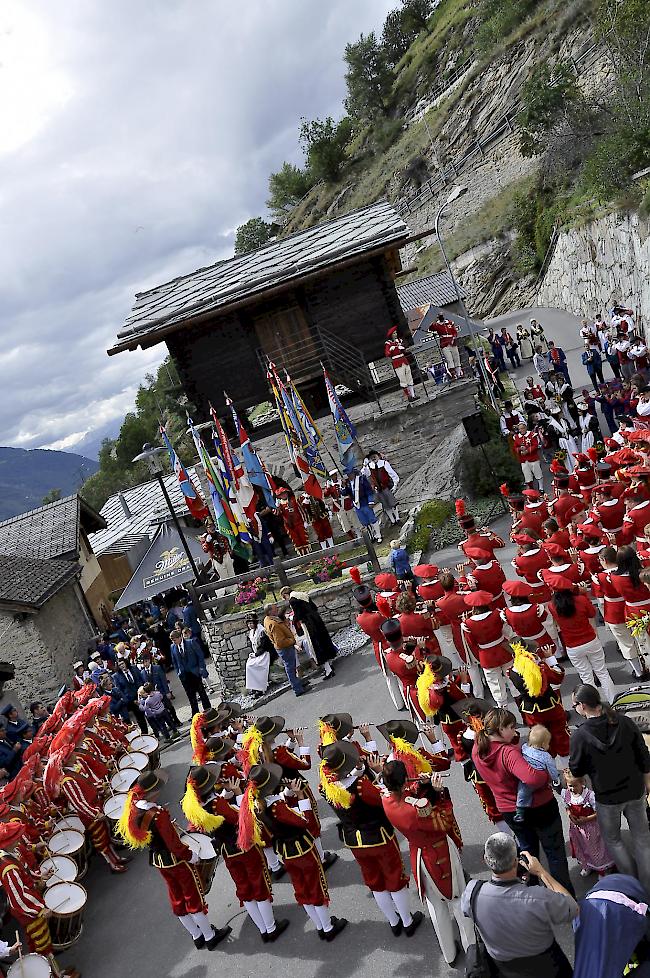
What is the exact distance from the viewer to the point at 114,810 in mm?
9812

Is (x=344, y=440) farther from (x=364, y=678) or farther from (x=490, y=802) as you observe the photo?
(x=490, y=802)

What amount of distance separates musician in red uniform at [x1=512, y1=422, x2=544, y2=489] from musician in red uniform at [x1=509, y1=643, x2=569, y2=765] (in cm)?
987

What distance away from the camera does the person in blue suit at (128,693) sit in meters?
14.3

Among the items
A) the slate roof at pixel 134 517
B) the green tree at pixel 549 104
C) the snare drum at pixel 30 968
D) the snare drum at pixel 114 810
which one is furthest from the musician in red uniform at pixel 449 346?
the green tree at pixel 549 104

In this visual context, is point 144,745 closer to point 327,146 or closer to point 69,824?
point 69,824

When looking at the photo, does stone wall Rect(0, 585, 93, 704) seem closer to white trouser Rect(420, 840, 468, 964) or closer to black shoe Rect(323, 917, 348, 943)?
black shoe Rect(323, 917, 348, 943)

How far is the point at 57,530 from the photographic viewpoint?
2747cm

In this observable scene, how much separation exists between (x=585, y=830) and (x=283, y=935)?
346 cm

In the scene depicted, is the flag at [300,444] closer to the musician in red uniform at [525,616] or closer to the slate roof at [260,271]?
the slate roof at [260,271]

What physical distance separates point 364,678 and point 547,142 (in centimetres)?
3366

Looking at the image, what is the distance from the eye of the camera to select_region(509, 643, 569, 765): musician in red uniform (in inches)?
Answer: 271

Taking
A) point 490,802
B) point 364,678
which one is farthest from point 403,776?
point 364,678

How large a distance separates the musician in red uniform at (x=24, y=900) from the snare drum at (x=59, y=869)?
0.32 meters

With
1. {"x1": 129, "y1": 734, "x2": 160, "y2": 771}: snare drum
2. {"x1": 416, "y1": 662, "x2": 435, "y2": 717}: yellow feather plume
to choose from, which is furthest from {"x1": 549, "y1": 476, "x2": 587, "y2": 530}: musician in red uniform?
{"x1": 129, "y1": 734, "x2": 160, "y2": 771}: snare drum
